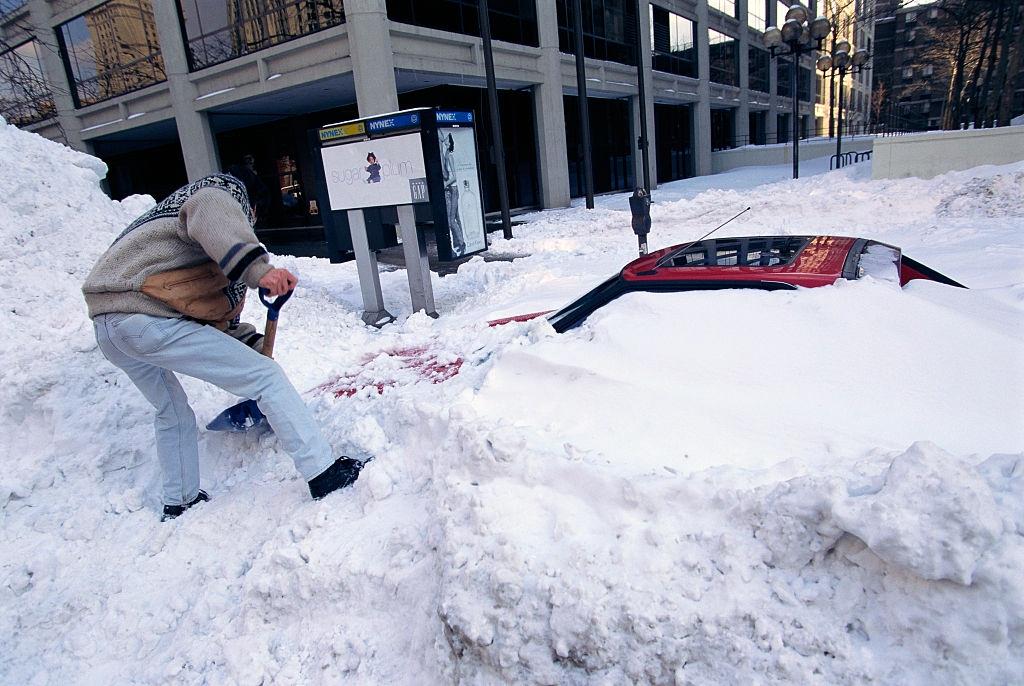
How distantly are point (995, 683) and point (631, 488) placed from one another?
3.47 ft

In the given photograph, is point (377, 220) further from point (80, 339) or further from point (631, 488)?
point (631, 488)

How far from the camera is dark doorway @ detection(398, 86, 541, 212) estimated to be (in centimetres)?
1930

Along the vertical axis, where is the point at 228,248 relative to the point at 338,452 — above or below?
above

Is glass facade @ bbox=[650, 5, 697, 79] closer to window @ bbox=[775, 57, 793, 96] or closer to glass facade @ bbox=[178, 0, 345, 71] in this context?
glass facade @ bbox=[178, 0, 345, 71]

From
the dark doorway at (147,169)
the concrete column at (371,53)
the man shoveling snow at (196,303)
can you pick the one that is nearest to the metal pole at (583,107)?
the concrete column at (371,53)

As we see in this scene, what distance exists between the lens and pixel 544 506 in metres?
2.36

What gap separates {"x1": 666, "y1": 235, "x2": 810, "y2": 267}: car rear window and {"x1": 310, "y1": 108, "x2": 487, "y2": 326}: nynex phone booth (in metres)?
3.11

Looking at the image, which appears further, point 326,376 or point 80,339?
point 326,376

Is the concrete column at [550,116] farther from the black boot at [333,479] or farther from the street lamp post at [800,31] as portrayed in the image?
the black boot at [333,479]

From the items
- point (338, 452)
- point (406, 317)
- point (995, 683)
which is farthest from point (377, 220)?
point (995, 683)

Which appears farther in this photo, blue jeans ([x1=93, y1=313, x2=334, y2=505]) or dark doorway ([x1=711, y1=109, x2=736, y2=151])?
dark doorway ([x1=711, y1=109, x2=736, y2=151])

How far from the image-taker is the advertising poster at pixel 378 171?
6.11m

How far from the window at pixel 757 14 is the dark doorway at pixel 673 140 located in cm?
869

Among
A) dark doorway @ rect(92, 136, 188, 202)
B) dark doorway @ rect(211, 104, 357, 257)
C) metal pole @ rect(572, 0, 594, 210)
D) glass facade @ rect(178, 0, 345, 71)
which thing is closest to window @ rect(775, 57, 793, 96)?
metal pole @ rect(572, 0, 594, 210)
